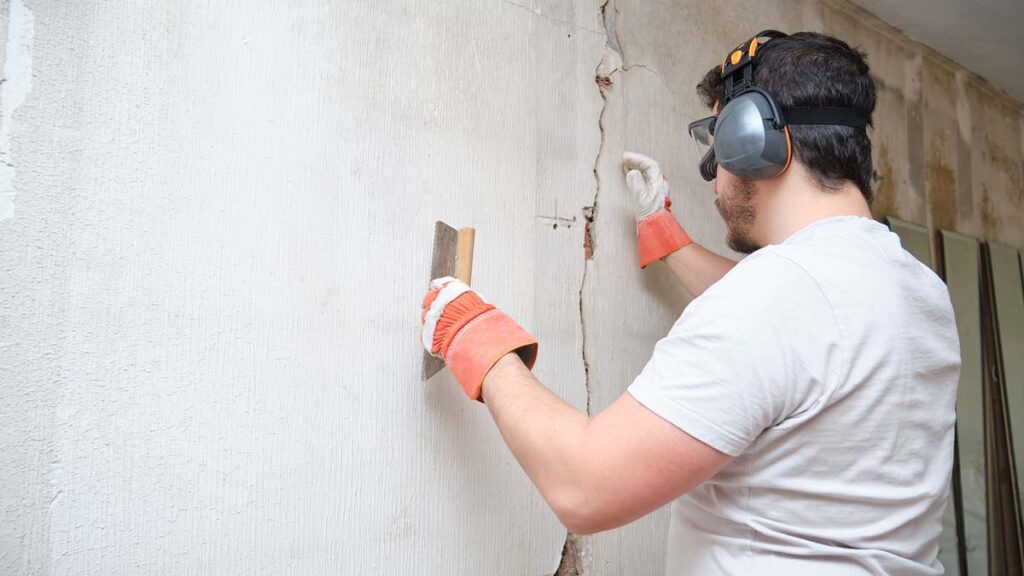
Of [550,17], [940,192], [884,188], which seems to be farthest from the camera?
[940,192]

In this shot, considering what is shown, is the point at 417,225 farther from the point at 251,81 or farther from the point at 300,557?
the point at 300,557

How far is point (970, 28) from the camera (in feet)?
9.95

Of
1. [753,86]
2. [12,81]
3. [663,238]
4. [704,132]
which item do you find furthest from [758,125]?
[12,81]

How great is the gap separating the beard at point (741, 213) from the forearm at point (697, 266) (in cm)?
43

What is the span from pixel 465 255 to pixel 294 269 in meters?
0.36

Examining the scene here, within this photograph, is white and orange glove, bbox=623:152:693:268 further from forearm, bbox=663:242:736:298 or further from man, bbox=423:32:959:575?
man, bbox=423:32:959:575

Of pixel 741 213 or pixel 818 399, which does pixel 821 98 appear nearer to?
pixel 741 213

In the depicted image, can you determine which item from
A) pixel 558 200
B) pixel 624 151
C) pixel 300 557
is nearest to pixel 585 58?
pixel 624 151

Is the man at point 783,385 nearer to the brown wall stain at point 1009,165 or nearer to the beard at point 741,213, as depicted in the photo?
the beard at point 741,213

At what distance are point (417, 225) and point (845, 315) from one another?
2.94 feet

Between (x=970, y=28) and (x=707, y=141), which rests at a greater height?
(x=970, y=28)

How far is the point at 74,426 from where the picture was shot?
1.07 m

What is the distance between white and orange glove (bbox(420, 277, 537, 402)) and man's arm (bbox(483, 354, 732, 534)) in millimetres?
141

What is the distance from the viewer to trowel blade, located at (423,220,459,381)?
1408 millimetres
